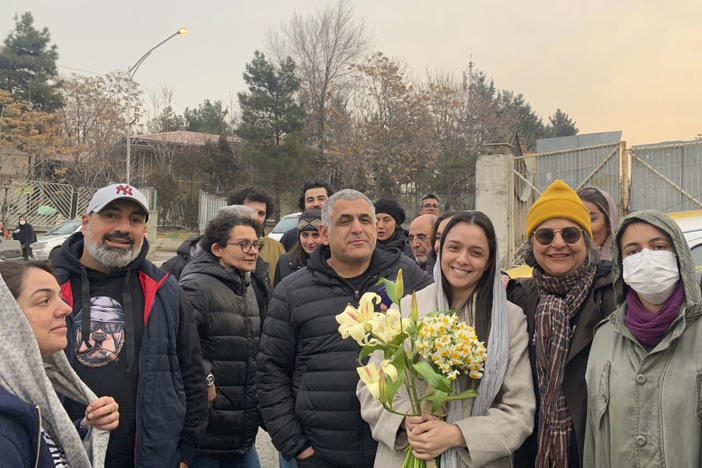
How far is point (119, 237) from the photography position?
289cm

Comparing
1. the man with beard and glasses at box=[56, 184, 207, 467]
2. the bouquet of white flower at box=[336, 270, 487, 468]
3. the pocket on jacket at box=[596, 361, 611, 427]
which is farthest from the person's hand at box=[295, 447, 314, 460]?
the pocket on jacket at box=[596, 361, 611, 427]

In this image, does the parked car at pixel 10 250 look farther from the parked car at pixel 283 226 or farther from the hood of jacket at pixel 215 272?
the hood of jacket at pixel 215 272

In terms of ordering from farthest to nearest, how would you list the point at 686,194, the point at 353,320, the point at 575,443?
the point at 686,194 → the point at 575,443 → the point at 353,320

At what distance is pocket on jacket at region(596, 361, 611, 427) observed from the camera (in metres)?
2.35

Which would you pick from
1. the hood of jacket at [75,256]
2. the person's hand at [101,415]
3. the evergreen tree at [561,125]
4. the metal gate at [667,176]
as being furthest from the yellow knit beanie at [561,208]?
the evergreen tree at [561,125]

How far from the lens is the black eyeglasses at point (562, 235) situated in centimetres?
276

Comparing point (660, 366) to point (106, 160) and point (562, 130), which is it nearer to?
point (106, 160)

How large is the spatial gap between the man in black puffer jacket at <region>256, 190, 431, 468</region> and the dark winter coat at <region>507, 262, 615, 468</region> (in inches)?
30.1

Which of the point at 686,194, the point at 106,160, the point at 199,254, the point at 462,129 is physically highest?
the point at 462,129

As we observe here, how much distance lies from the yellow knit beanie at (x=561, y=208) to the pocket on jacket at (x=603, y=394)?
2.38 ft

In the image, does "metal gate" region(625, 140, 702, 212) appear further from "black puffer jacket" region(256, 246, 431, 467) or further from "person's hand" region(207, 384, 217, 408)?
"person's hand" region(207, 384, 217, 408)

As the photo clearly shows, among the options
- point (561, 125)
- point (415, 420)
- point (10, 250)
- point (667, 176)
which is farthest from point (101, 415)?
point (561, 125)

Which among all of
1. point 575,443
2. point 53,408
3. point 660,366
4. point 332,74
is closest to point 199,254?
point 53,408

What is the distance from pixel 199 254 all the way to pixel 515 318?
6.96 feet
